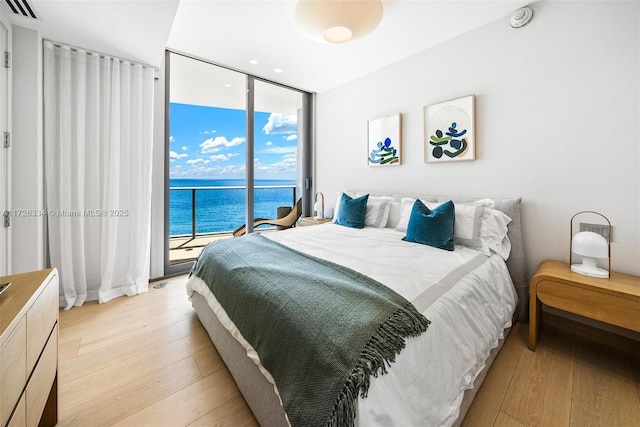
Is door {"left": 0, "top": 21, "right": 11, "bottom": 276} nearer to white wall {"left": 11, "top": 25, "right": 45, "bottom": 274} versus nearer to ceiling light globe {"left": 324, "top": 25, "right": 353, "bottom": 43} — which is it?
white wall {"left": 11, "top": 25, "right": 45, "bottom": 274}

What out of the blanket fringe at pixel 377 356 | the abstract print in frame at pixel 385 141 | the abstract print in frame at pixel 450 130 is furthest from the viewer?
the abstract print in frame at pixel 385 141

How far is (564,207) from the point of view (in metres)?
2.01

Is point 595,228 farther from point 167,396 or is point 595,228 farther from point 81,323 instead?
point 81,323

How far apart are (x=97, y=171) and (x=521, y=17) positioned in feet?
13.3

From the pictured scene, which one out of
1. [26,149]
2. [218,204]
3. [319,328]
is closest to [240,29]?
[26,149]

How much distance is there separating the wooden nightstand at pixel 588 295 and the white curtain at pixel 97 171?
352cm

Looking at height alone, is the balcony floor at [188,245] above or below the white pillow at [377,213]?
below

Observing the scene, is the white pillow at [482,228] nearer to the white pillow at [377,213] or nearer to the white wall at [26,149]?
the white pillow at [377,213]

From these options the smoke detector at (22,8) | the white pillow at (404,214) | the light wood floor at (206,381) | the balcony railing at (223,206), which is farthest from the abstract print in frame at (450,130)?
the smoke detector at (22,8)

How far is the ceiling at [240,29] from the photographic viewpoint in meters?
1.90

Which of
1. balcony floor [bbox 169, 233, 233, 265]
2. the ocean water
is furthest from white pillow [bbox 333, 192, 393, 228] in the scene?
balcony floor [bbox 169, 233, 233, 265]

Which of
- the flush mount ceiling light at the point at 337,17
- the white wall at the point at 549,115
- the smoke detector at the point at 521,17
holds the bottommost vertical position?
the white wall at the point at 549,115

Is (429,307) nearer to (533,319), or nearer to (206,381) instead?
(533,319)

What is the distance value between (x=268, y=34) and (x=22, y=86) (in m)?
2.08
